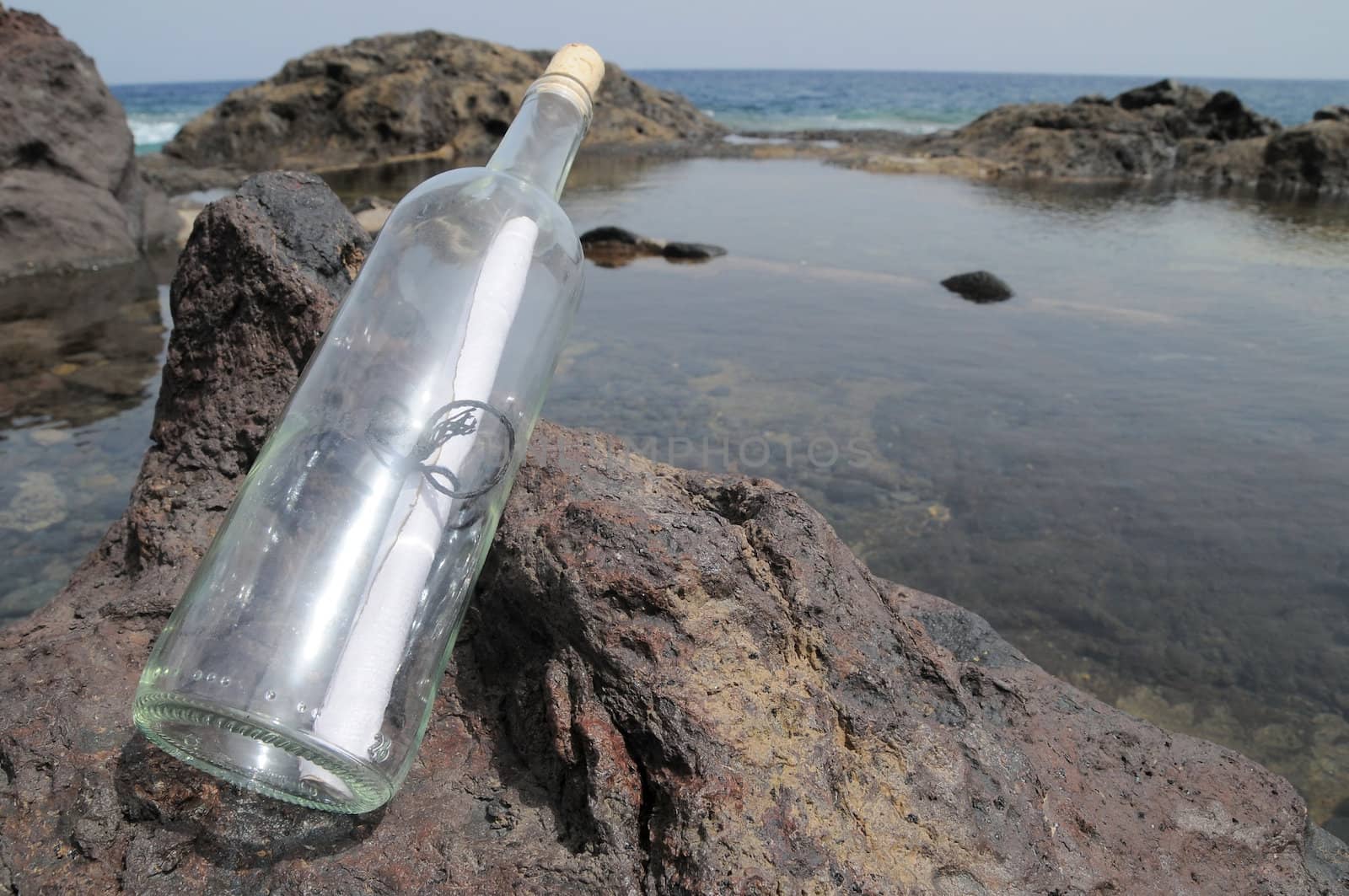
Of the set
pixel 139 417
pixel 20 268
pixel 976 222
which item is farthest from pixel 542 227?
pixel 976 222

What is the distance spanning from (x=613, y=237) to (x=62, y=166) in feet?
21.2

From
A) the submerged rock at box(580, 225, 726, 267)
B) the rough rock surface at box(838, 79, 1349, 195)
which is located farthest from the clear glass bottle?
the rough rock surface at box(838, 79, 1349, 195)

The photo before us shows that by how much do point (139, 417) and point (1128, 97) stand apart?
A: 29.0 m

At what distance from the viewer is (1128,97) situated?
2711cm

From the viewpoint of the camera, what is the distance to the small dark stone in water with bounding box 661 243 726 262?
10.8 metres

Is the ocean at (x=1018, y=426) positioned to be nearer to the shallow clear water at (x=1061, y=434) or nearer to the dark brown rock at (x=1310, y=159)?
the shallow clear water at (x=1061, y=434)

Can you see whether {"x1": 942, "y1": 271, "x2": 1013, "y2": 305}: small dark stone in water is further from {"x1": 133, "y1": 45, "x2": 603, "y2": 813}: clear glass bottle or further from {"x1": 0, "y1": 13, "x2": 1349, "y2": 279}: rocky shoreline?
{"x1": 0, "y1": 13, "x2": 1349, "y2": 279}: rocky shoreline

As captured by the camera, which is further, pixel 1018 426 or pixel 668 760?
pixel 1018 426

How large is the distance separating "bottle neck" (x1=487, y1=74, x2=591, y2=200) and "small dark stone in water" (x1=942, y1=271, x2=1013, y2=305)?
25.5 feet

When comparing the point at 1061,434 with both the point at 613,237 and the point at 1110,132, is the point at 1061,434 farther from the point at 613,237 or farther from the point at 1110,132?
the point at 1110,132

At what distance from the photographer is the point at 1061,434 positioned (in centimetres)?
575

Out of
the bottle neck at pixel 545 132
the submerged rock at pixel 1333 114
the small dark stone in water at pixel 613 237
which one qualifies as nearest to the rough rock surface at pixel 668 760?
the bottle neck at pixel 545 132

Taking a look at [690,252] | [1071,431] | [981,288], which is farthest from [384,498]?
[690,252]

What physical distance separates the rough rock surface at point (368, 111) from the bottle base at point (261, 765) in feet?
74.8
